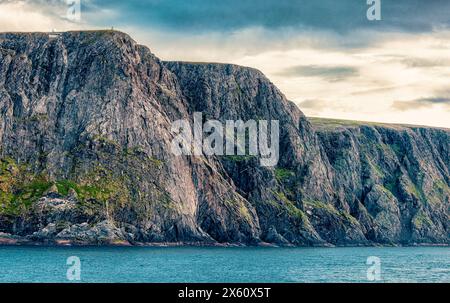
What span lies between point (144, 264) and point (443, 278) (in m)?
60.4

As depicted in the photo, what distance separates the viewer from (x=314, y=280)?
119000 mm
